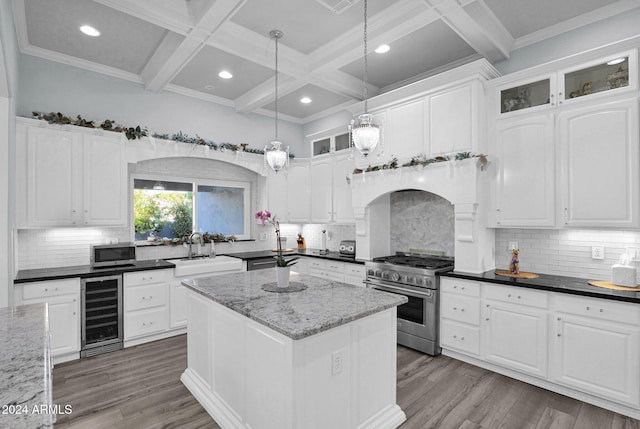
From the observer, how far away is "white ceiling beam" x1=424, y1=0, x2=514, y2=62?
282 centimetres

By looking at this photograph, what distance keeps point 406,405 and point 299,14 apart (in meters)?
3.59

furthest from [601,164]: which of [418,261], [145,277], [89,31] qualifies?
[89,31]

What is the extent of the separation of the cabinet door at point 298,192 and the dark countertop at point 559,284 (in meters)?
2.76

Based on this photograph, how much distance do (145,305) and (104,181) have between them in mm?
1569

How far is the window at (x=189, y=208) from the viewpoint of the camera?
477 cm

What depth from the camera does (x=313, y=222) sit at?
564 cm

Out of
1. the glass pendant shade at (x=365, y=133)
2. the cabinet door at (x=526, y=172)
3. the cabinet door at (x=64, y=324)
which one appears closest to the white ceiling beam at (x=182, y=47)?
the glass pendant shade at (x=365, y=133)

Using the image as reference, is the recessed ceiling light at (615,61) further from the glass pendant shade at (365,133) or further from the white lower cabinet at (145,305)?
the white lower cabinet at (145,305)

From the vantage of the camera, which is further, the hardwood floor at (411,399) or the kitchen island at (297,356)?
the hardwood floor at (411,399)

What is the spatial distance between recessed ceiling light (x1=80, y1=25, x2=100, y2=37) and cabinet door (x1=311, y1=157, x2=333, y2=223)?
3283 millimetres

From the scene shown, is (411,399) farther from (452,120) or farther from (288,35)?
(288,35)

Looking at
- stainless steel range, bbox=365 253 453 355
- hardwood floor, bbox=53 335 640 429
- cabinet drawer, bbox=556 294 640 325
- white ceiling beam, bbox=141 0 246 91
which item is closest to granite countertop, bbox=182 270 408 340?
hardwood floor, bbox=53 335 640 429

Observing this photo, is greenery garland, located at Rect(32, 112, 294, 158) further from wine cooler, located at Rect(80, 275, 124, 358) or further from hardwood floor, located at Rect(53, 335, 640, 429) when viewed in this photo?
hardwood floor, located at Rect(53, 335, 640, 429)

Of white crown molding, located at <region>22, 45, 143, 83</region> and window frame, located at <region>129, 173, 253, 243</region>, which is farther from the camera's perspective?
window frame, located at <region>129, 173, 253, 243</region>
